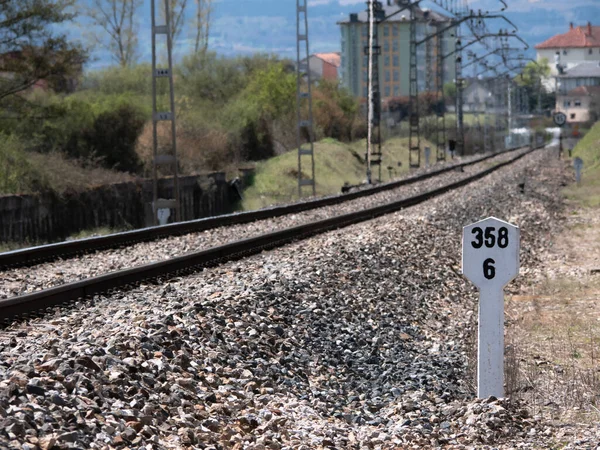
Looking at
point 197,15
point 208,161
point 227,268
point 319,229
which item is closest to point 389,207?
point 319,229

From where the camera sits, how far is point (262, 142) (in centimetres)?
6303

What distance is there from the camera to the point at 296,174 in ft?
158

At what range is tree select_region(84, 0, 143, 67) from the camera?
7894cm

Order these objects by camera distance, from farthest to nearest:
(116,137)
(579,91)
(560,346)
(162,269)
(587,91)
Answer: (579,91) < (587,91) < (116,137) < (162,269) < (560,346)

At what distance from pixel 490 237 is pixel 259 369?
82.9 inches

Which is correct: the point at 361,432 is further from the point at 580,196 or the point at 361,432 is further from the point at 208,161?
the point at 208,161

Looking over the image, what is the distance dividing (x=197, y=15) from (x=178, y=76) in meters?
14.9

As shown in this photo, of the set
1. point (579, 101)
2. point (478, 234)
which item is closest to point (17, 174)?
point (478, 234)

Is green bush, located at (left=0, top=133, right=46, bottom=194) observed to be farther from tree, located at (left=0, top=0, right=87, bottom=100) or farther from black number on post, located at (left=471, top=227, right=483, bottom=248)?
black number on post, located at (left=471, top=227, right=483, bottom=248)

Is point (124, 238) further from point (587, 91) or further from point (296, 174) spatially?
point (587, 91)

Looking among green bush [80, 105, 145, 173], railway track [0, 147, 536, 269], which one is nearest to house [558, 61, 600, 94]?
green bush [80, 105, 145, 173]

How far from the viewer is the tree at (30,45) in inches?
1425

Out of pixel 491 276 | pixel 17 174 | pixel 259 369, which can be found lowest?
pixel 259 369

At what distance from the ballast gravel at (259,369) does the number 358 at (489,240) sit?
102 cm
